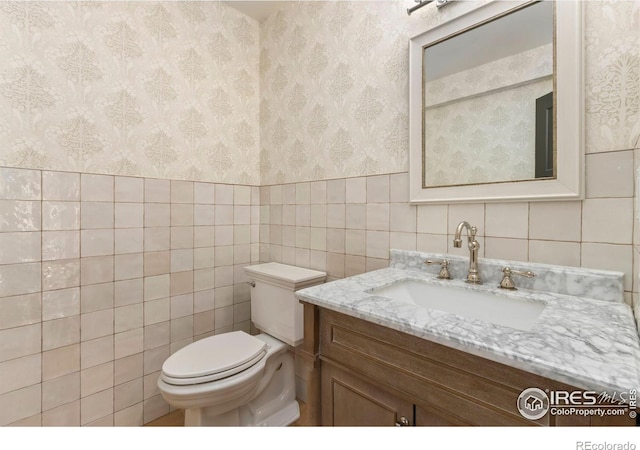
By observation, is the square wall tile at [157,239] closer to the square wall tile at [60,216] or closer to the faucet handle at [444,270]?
the square wall tile at [60,216]

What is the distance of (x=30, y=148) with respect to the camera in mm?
1228

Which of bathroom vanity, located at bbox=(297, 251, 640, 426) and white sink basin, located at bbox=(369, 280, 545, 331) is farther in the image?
white sink basin, located at bbox=(369, 280, 545, 331)

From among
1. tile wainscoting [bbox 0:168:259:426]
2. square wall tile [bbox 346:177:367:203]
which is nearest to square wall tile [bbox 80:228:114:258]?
tile wainscoting [bbox 0:168:259:426]

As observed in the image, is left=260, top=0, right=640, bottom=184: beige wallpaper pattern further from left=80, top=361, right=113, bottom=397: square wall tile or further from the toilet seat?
left=80, top=361, right=113, bottom=397: square wall tile

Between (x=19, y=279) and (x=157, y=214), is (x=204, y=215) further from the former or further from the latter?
(x=19, y=279)

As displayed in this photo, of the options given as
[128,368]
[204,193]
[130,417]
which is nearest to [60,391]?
[128,368]

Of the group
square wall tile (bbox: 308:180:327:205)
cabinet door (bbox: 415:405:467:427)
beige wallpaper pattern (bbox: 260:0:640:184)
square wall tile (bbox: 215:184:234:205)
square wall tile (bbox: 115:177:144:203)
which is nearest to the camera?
cabinet door (bbox: 415:405:467:427)

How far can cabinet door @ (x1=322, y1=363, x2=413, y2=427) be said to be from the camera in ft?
2.49

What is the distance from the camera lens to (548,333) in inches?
24.9

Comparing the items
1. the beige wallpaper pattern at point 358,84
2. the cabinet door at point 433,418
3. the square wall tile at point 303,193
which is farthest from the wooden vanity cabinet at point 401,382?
the square wall tile at point 303,193

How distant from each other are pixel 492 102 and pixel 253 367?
1505mm

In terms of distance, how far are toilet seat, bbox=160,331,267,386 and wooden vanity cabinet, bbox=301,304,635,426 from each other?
51cm

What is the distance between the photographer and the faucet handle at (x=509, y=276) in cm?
98
